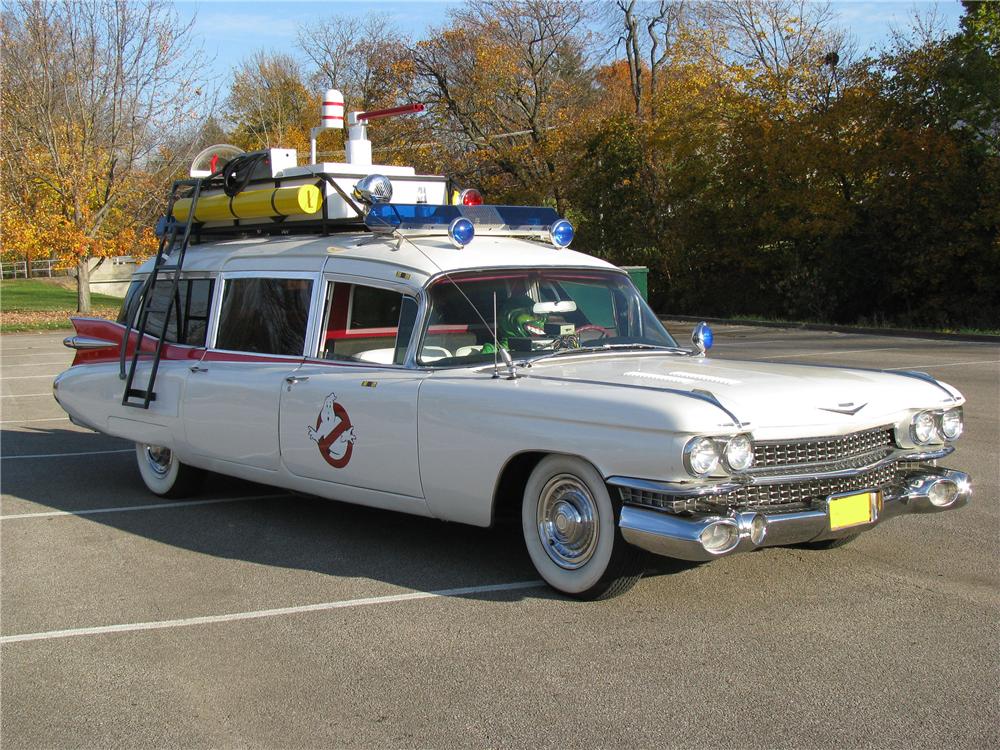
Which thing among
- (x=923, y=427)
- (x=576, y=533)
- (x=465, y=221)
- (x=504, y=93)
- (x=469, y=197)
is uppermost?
(x=504, y=93)

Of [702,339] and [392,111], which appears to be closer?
[702,339]

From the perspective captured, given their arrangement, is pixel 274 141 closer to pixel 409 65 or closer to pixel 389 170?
pixel 409 65

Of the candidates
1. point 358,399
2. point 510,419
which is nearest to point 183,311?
point 358,399

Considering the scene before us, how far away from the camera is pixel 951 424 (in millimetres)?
5852

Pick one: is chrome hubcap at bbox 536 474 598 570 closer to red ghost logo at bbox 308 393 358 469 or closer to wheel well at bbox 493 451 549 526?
wheel well at bbox 493 451 549 526

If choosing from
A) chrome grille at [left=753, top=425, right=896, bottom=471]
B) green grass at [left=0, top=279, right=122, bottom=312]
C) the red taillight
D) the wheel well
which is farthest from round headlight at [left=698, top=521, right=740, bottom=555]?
green grass at [left=0, top=279, right=122, bottom=312]

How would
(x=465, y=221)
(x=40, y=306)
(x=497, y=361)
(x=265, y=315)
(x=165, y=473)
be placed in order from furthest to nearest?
(x=40, y=306) < (x=165, y=473) < (x=265, y=315) < (x=465, y=221) < (x=497, y=361)

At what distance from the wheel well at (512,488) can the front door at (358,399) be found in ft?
1.54

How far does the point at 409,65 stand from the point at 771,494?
39.2 metres

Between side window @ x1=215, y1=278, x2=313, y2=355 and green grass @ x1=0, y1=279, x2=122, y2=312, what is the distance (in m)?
29.9

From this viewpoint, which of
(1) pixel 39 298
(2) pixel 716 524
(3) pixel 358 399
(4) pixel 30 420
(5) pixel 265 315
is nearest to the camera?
(2) pixel 716 524

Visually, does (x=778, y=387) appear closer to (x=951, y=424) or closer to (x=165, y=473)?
(x=951, y=424)

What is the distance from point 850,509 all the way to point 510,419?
1684 mm

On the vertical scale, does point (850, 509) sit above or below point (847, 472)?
below
